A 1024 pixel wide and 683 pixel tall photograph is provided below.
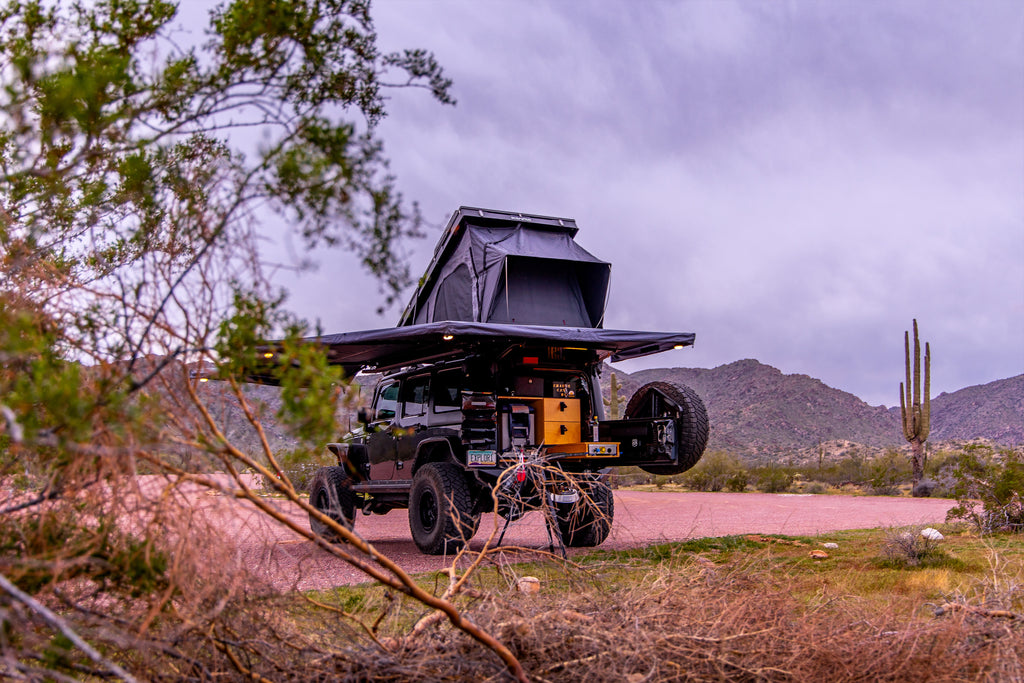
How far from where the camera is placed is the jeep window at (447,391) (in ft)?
33.1

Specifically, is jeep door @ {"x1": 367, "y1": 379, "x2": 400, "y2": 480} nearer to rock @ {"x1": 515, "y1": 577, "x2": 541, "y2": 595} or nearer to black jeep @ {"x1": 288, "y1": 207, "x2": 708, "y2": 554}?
black jeep @ {"x1": 288, "y1": 207, "x2": 708, "y2": 554}

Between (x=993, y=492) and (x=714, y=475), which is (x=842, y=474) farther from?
(x=993, y=492)

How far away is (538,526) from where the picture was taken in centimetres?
1301

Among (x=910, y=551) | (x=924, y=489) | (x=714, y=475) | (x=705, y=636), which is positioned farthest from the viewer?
(x=714, y=475)

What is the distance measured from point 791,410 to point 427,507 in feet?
155

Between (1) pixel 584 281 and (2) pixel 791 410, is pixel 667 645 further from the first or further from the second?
(2) pixel 791 410

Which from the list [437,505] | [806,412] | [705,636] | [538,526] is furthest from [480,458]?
[806,412]

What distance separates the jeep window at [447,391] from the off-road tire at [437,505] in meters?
0.79

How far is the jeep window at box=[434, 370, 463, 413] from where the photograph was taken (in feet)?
33.1

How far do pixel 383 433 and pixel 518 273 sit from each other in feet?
8.86

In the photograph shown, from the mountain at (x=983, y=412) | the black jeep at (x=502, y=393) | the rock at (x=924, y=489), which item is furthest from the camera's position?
the mountain at (x=983, y=412)

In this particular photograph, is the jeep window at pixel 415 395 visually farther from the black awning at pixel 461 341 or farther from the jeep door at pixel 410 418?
the black awning at pixel 461 341

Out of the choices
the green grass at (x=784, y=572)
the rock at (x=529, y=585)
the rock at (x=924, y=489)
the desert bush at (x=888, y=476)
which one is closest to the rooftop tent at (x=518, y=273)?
the green grass at (x=784, y=572)

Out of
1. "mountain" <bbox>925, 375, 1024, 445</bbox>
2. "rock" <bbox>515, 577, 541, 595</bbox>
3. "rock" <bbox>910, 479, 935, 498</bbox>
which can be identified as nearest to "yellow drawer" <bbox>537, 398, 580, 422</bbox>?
"rock" <bbox>515, 577, 541, 595</bbox>
